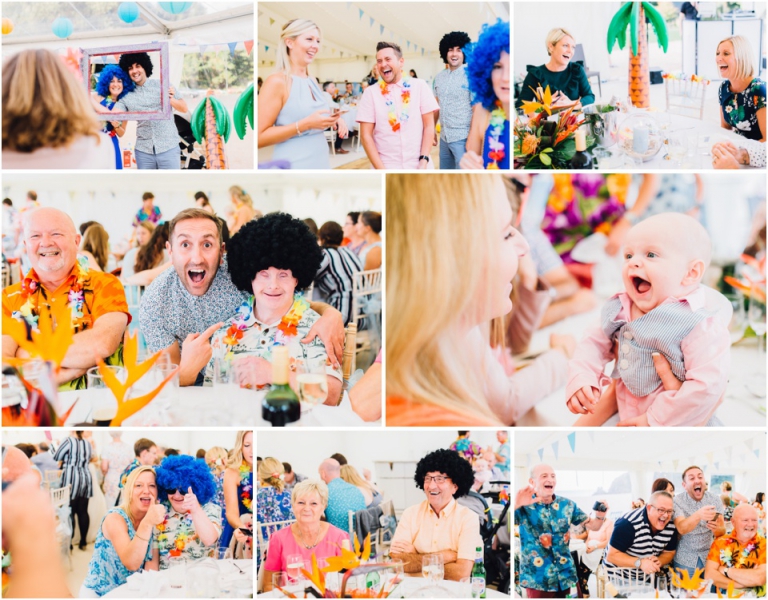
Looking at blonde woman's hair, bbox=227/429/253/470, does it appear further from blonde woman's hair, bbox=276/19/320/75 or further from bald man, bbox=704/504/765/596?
bald man, bbox=704/504/765/596

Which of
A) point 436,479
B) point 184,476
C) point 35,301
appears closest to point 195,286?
point 35,301

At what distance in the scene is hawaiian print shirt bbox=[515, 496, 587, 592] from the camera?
2.86 m

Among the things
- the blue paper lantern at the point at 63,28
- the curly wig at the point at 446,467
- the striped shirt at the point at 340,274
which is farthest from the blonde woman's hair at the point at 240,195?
the curly wig at the point at 446,467

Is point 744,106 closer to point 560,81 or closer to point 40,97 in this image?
point 560,81

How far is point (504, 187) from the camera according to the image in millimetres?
2824

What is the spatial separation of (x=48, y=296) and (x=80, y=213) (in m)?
0.33

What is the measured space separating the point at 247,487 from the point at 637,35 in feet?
7.33

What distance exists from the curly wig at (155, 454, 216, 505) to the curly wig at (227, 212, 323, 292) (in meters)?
0.69

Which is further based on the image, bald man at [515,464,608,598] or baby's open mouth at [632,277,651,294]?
bald man at [515,464,608,598]

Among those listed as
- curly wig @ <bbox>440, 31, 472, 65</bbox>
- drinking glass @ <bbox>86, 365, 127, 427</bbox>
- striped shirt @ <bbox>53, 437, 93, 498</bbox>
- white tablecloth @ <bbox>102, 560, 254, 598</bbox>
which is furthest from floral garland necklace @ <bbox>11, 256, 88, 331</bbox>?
curly wig @ <bbox>440, 31, 472, 65</bbox>

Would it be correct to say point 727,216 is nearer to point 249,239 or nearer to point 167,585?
point 249,239

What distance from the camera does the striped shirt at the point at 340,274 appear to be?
2822 mm

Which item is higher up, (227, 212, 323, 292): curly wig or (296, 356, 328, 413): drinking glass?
(227, 212, 323, 292): curly wig

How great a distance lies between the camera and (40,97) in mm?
2775
